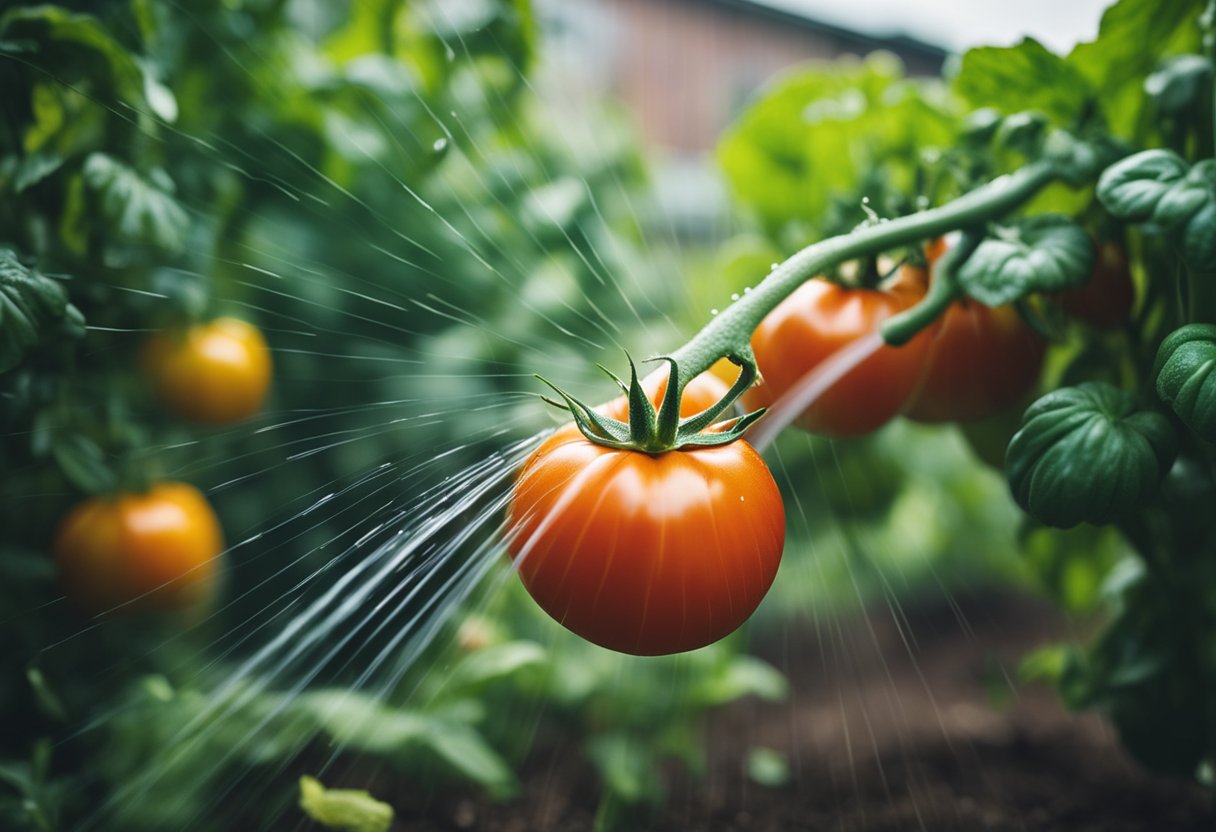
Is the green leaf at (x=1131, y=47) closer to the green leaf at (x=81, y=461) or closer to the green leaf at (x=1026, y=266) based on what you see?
the green leaf at (x=1026, y=266)

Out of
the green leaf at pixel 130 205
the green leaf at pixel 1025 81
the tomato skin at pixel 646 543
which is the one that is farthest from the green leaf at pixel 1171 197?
the green leaf at pixel 130 205

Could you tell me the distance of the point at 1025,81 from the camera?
1.63 ft

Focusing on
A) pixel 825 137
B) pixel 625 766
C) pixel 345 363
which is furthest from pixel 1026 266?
pixel 345 363

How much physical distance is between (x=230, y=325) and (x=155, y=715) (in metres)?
0.25

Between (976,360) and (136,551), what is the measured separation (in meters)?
0.48

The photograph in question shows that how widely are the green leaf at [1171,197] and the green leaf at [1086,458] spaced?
0.07 metres

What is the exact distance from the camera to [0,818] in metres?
0.42

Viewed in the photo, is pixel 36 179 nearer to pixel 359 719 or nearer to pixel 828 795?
pixel 359 719

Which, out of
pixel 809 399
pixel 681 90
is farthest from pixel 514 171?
pixel 681 90

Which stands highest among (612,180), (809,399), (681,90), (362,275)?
(681,90)

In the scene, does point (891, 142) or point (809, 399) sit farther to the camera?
point (891, 142)

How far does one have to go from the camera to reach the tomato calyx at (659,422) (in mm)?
334

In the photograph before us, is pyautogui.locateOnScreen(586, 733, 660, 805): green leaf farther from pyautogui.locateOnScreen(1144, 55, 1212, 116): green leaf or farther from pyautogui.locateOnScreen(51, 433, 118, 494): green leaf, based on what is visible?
pyautogui.locateOnScreen(1144, 55, 1212, 116): green leaf

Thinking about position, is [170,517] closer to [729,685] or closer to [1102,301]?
[729,685]
